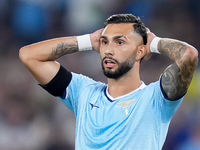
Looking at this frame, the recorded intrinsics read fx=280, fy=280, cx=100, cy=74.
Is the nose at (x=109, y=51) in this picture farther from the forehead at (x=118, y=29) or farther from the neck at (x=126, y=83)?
the neck at (x=126, y=83)

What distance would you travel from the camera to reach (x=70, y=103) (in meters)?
2.86

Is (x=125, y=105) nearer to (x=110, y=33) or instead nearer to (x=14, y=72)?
(x=110, y=33)

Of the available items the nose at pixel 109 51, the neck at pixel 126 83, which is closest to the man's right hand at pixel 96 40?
the nose at pixel 109 51

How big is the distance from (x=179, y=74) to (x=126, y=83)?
583 millimetres

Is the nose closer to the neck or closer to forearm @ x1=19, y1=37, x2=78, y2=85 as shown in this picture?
the neck

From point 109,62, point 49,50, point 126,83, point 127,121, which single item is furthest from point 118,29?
point 127,121

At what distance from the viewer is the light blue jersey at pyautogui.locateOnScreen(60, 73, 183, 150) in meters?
2.28

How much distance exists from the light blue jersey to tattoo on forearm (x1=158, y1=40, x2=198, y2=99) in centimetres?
9

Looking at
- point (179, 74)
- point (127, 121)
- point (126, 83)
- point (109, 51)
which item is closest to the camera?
point (179, 74)

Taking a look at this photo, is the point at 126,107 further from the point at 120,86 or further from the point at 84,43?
the point at 84,43

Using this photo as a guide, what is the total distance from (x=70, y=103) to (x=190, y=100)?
2.89 metres

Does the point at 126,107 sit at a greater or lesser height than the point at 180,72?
lesser

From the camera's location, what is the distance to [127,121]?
91.7 inches

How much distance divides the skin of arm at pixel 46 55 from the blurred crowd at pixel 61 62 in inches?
93.0
